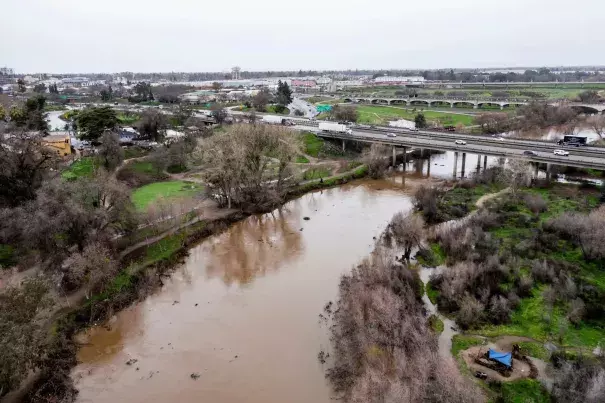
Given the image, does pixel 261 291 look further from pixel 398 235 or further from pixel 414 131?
pixel 414 131

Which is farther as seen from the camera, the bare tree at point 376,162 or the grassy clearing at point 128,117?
the grassy clearing at point 128,117

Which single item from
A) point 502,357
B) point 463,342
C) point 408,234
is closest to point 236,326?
point 463,342

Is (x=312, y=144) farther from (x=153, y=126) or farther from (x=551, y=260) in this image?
(x=551, y=260)

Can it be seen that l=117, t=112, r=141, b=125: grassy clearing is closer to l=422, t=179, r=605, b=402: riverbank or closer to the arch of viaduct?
the arch of viaduct

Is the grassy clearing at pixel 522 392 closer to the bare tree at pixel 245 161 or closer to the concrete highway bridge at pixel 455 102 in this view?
the bare tree at pixel 245 161

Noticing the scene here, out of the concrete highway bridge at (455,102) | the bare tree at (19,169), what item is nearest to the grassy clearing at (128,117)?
the bare tree at (19,169)

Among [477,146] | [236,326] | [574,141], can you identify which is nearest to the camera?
[236,326]
